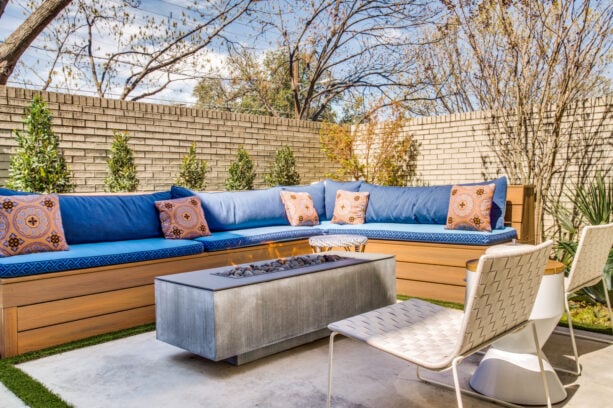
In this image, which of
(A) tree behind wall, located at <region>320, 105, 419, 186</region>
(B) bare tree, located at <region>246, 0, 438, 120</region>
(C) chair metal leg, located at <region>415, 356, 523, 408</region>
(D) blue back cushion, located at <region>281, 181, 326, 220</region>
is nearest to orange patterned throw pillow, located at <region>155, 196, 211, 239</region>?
(D) blue back cushion, located at <region>281, 181, 326, 220</region>

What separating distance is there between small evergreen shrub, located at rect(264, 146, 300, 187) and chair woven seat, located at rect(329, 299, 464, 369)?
197 inches

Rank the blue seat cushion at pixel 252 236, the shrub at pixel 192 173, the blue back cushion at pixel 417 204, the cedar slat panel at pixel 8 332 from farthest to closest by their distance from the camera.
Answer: the shrub at pixel 192 173, the blue back cushion at pixel 417 204, the blue seat cushion at pixel 252 236, the cedar slat panel at pixel 8 332

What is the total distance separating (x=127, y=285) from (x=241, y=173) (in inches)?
134

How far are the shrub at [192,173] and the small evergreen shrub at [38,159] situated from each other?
4.71ft

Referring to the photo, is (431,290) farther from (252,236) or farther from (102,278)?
(102,278)

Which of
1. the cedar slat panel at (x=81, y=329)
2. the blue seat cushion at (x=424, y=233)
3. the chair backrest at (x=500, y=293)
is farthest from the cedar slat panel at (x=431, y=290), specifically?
the chair backrest at (x=500, y=293)

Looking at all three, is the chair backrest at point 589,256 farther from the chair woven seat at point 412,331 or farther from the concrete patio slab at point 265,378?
the chair woven seat at point 412,331

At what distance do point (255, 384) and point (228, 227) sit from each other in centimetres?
249

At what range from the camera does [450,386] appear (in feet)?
7.61

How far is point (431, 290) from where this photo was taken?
425cm

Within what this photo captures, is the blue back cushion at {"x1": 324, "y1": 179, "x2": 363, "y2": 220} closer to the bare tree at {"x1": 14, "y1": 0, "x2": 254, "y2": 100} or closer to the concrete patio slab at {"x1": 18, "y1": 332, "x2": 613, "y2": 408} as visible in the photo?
the concrete patio slab at {"x1": 18, "y1": 332, "x2": 613, "y2": 408}

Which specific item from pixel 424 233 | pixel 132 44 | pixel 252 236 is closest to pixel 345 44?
pixel 132 44

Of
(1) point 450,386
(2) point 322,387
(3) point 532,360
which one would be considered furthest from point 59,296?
(3) point 532,360

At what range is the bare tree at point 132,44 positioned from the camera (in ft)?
28.2
